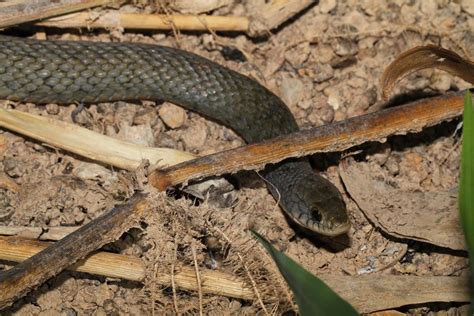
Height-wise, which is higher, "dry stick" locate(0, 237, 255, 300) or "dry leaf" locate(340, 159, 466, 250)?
"dry leaf" locate(340, 159, 466, 250)

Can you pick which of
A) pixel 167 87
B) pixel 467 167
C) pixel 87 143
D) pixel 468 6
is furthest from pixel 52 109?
pixel 468 6

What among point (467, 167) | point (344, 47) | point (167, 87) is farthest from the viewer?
point (344, 47)

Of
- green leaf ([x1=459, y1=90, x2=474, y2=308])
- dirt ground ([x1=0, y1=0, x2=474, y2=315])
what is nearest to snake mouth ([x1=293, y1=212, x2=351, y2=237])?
dirt ground ([x1=0, y1=0, x2=474, y2=315])

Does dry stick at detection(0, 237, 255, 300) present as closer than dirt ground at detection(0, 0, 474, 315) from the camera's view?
Yes

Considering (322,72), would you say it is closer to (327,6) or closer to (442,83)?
(327,6)

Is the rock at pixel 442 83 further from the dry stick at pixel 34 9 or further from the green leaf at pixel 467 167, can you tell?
the dry stick at pixel 34 9

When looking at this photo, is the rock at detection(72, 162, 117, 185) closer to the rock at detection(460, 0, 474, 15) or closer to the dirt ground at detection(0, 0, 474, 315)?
the dirt ground at detection(0, 0, 474, 315)
